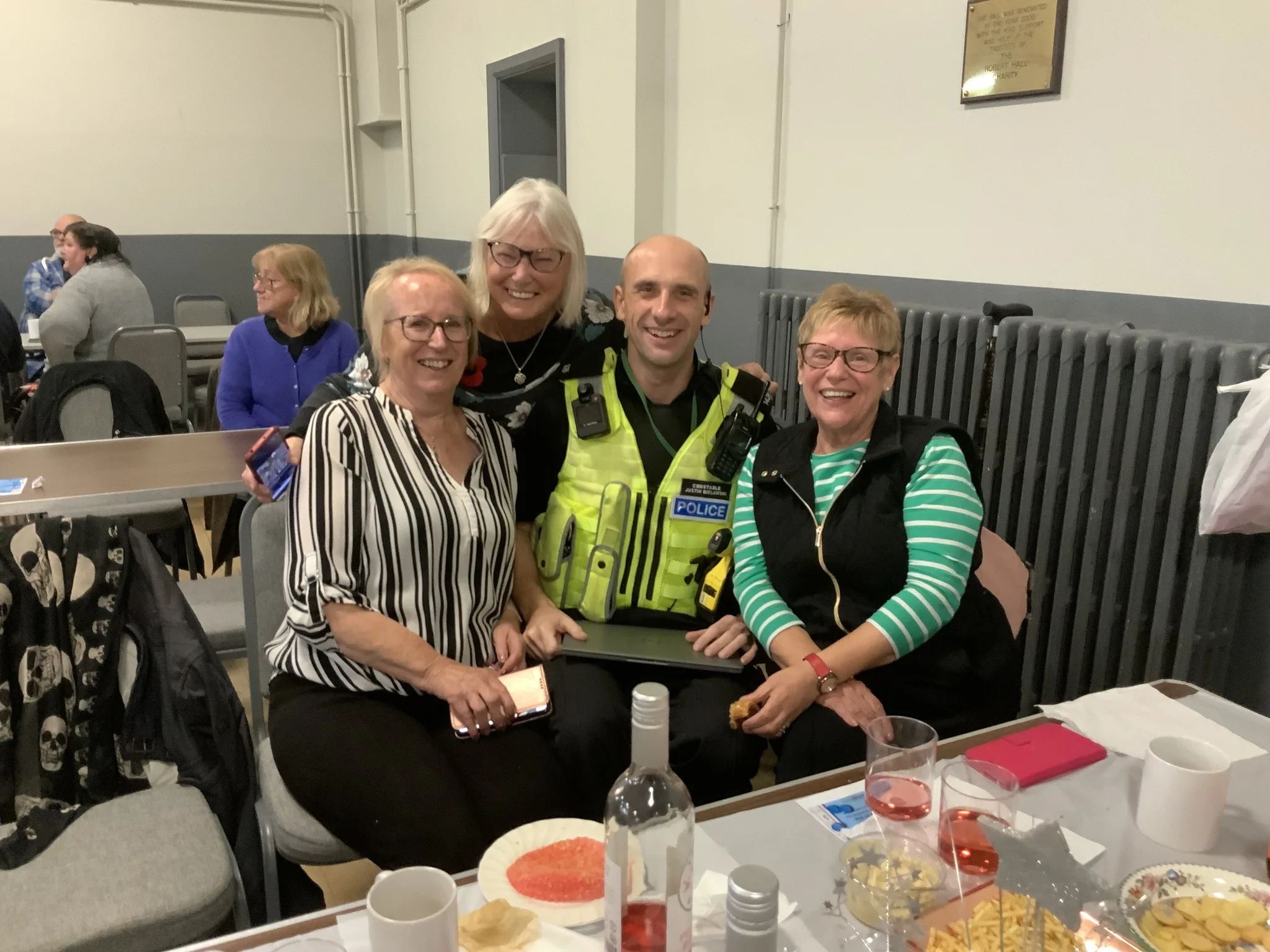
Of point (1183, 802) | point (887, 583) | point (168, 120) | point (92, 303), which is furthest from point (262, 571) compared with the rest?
point (168, 120)

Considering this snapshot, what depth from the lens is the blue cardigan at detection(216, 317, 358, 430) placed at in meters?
3.33

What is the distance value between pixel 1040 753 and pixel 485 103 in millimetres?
5267

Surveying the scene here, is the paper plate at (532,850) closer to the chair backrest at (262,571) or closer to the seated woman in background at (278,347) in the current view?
the chair backrest at (262,571)

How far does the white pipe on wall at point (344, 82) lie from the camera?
6.81 metres

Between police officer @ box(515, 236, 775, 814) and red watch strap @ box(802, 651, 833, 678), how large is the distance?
0.16m

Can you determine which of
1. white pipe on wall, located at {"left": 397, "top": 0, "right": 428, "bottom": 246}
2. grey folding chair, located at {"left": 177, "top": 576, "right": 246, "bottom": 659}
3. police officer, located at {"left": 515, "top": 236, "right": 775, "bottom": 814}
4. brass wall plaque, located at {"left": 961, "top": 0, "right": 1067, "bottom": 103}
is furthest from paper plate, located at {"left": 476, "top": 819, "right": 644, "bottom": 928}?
white pipe on wall, located at {"left": 397, "top": 0, "right": 428, "bottom": 246}

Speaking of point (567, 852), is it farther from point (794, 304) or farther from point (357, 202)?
point (357, 202)

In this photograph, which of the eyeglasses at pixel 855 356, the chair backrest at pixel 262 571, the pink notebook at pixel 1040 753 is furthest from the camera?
the chair backrest at pixel 262 571

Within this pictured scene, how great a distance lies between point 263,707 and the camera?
1.84m

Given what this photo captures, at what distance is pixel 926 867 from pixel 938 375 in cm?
198

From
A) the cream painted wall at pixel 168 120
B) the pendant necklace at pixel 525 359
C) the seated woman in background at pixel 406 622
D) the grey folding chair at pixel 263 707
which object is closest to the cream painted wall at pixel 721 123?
the pendant necklace at pixel 525 359

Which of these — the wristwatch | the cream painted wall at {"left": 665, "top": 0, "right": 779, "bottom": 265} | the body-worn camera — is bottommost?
the wristwatch

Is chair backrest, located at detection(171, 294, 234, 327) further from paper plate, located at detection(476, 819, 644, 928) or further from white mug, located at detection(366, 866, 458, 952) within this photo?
white mug, located at detection(366, 866, 458, 952)

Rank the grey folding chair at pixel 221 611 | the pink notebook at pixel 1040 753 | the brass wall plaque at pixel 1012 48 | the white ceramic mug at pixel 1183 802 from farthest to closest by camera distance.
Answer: the brass wall plaque at pixel 1012 48, the grey folding chair at pixel 221 611, the pink notebook at pixel 1040 753, the white ceramic mug at pixel 1183 802
